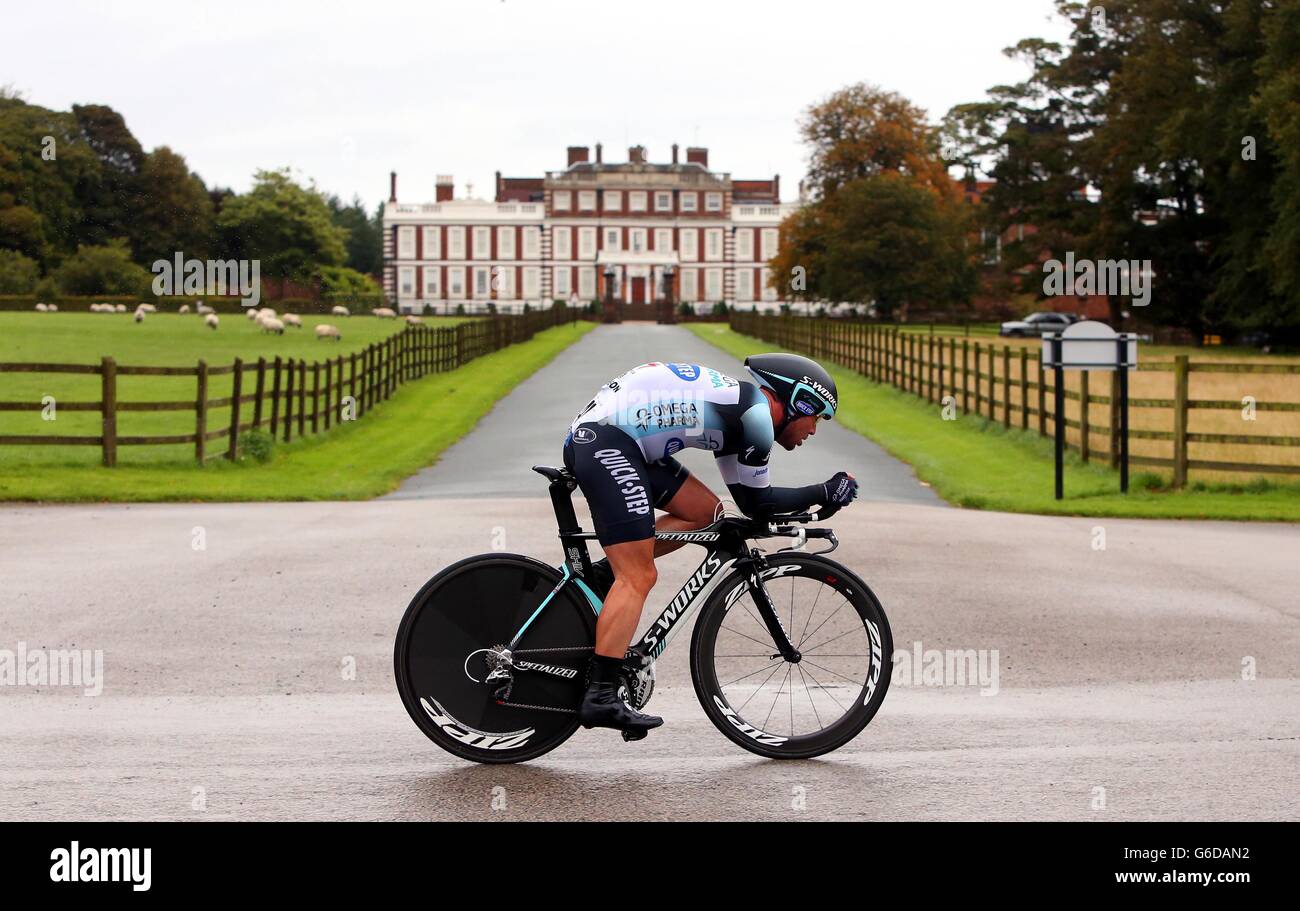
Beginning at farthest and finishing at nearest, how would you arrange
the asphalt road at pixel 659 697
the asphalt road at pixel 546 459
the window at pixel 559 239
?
the window at pixel 559 239, the asphalt road at pixel 546 459, the asphalt road at pixel 659 697

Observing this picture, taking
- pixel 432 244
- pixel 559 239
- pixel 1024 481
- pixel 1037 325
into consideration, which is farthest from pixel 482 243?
pixel 1024 481

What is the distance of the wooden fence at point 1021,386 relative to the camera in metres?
19.8

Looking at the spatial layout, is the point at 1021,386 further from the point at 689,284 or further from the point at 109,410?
the point at 689,284

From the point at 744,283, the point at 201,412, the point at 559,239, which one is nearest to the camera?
the point at 201,412

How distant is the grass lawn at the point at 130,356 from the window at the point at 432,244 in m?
55.1

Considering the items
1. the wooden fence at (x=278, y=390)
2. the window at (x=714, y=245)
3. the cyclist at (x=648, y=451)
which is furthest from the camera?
the window at (x=714, y=245)

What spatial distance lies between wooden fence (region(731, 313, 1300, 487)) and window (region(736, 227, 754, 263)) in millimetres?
75400

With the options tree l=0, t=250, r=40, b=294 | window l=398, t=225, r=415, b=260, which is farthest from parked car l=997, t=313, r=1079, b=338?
window l=398, t=225, r=415, b=260

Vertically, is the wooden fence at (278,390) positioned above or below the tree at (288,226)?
below

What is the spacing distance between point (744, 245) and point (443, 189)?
29.9m

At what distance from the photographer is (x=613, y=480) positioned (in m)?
6.30

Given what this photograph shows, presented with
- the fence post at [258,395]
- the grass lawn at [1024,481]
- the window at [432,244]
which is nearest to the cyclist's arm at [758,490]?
the grass lawn at [1024,481]

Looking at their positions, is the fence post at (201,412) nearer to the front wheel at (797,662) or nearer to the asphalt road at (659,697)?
the asphalt road at (659,697)
